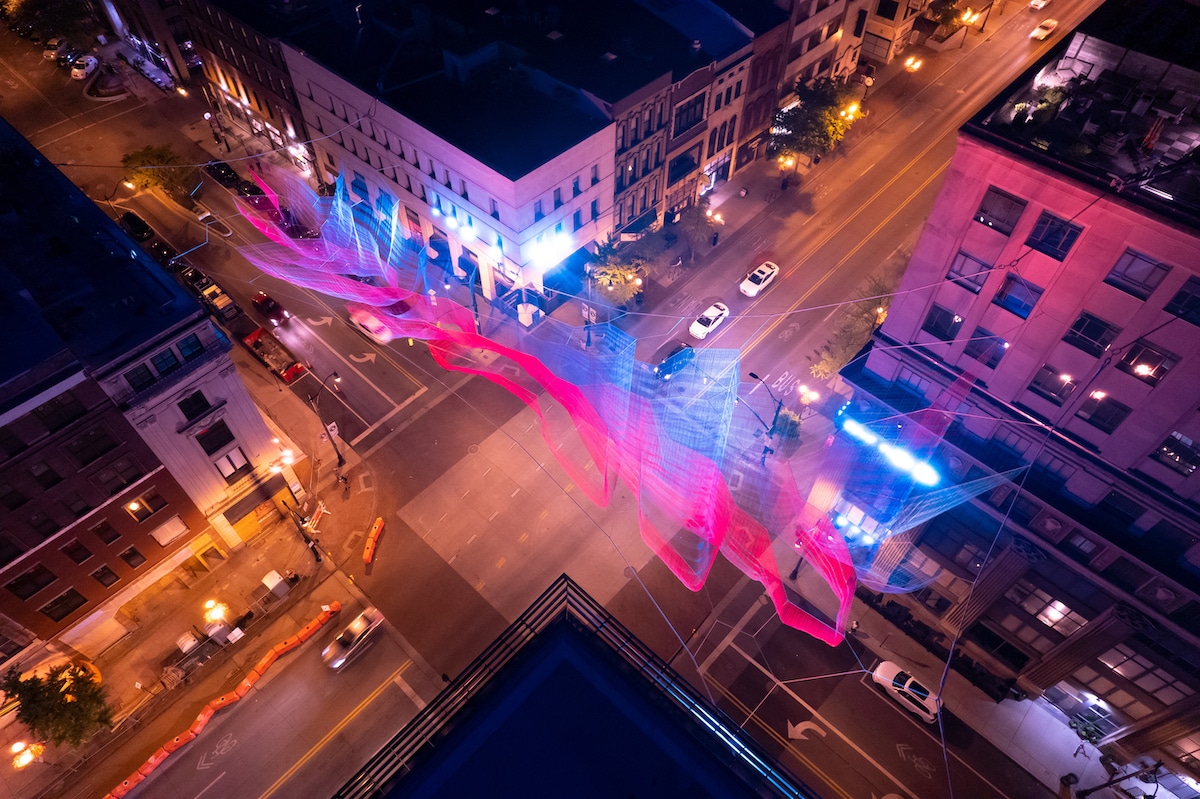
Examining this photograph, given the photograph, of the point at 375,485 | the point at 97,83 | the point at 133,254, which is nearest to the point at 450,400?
the point at 375,485

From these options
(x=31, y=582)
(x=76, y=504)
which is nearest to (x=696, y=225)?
(x=76, y=504)

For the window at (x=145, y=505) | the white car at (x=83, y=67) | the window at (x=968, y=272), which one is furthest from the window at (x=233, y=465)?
the white car at (x=83, y=67)

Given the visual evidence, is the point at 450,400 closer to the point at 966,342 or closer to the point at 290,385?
the point at 290,385

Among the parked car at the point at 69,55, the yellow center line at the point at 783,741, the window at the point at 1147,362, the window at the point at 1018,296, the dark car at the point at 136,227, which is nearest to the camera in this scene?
the window at the point at 1147,362

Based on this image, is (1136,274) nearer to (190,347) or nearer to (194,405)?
(190,347)

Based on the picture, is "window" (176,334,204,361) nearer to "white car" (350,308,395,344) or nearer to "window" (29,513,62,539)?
"window" (29,513,62,539)

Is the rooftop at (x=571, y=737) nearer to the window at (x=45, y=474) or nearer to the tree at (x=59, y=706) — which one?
the tree at (x=59, y=706)
